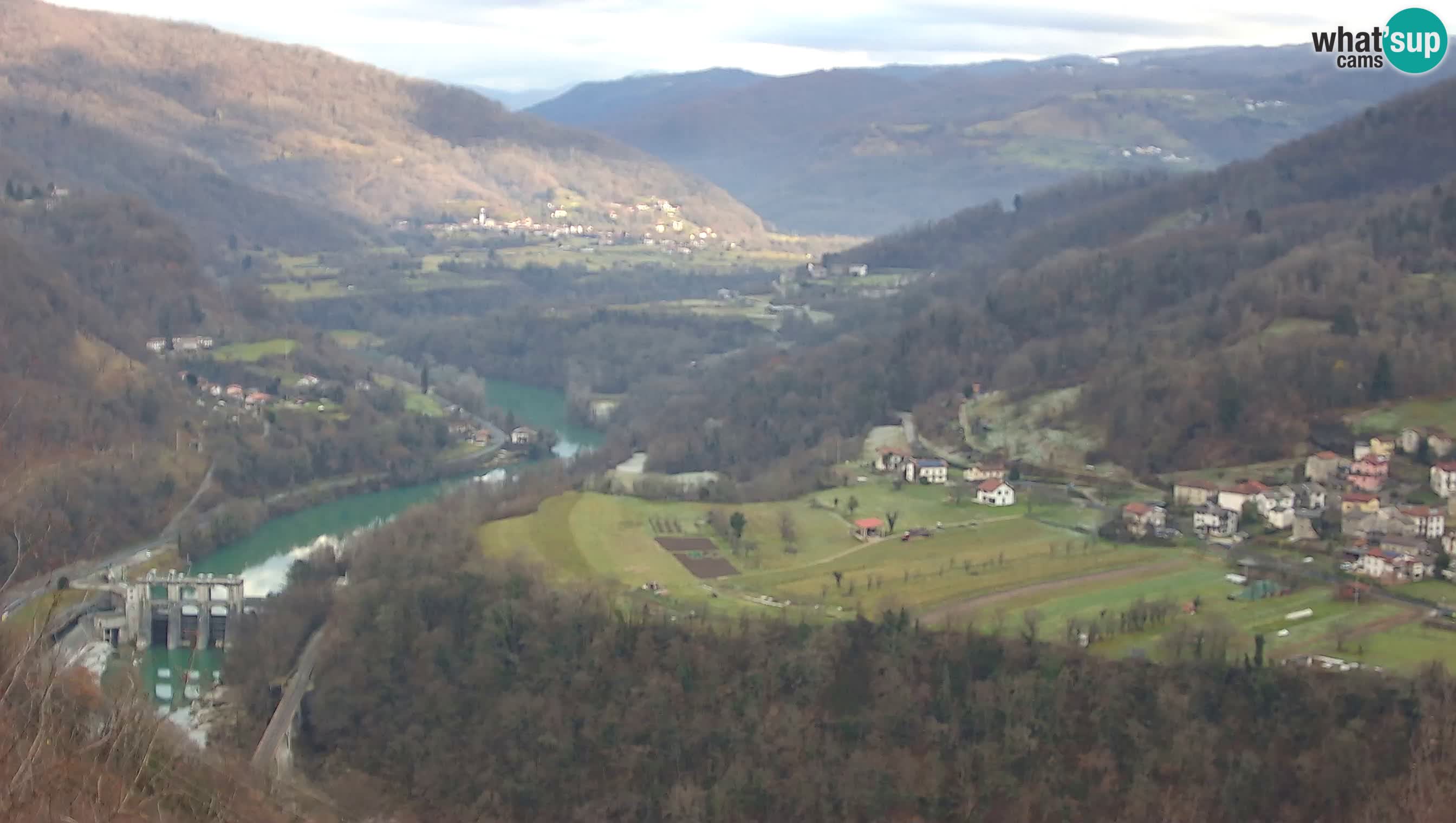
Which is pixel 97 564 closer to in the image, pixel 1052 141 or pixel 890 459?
pixel 890 459

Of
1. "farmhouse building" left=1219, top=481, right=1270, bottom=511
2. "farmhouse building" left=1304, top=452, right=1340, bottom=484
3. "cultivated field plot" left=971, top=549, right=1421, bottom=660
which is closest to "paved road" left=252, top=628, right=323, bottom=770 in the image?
"cultivated field plot" left=971, top=549, right=1421, bottom=660

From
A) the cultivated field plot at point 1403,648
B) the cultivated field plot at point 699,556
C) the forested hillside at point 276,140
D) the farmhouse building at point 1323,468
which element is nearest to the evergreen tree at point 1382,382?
the farmhouse building at point 1323,468

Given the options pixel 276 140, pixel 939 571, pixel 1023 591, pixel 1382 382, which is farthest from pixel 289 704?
pixel 276 140

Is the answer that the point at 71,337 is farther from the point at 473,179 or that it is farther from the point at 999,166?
the point at 999,166

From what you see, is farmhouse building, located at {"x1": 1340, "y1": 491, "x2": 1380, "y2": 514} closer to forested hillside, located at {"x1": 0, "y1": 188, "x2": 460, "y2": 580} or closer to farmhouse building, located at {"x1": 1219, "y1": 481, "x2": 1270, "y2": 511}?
farmhouse building, located at {"x1": 1219, "y1": 481, "x2": 1270, "y2": 511}

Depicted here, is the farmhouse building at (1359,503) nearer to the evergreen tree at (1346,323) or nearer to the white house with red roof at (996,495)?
the white house with red roof at (996,495)

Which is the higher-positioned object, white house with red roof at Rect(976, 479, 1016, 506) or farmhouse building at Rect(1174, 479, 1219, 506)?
farmhouse building at Rect(1174, 479, 1219, 506)
